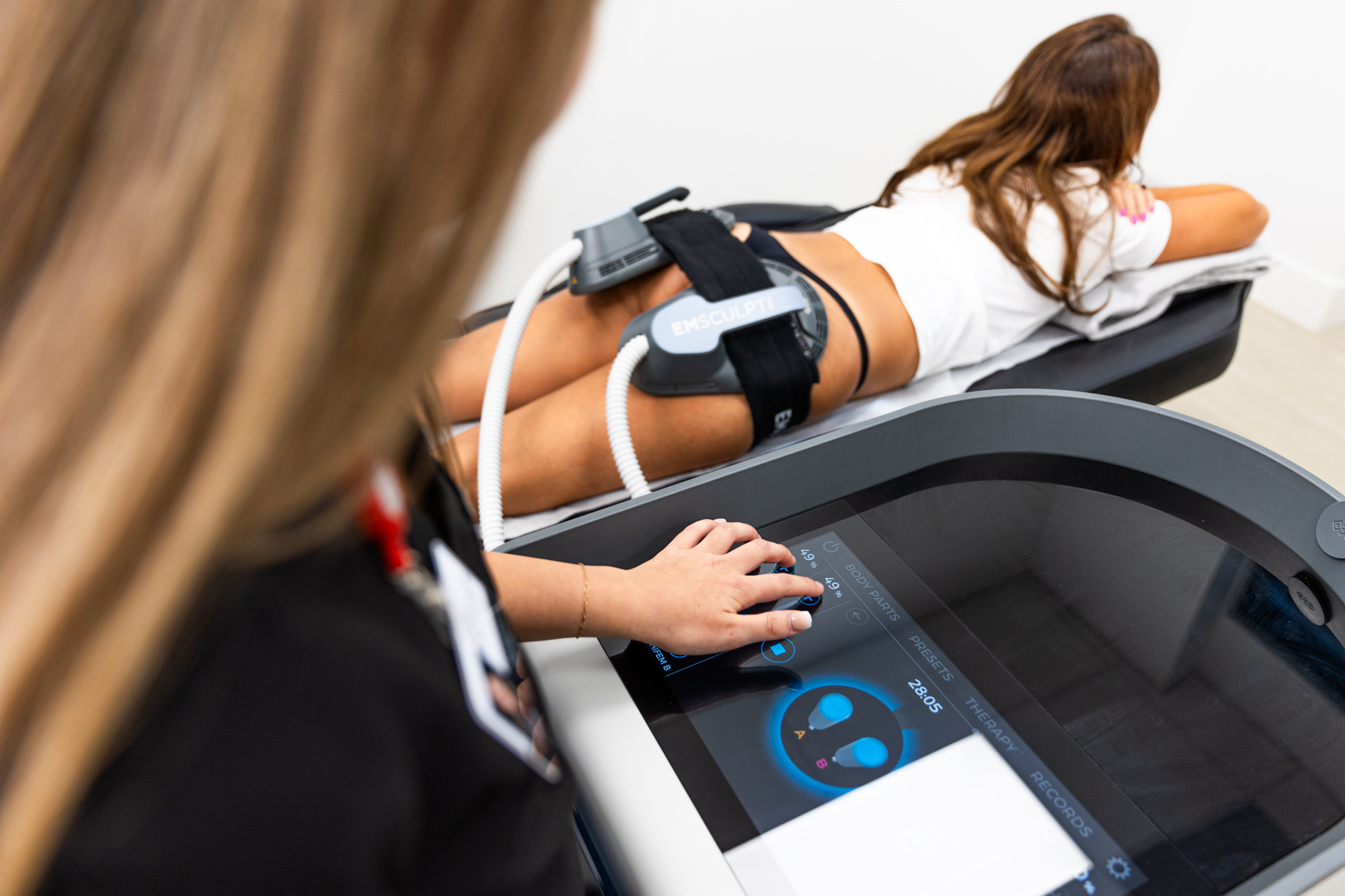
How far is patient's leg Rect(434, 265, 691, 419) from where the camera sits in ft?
4.32

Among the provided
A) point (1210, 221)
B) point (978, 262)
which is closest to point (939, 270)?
point (978, 262)

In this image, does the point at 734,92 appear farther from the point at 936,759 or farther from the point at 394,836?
the point at 394,836

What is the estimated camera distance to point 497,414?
90 centimetres

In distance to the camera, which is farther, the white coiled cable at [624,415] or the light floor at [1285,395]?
the light floor at [1285,395]

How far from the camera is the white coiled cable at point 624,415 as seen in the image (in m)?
0.88

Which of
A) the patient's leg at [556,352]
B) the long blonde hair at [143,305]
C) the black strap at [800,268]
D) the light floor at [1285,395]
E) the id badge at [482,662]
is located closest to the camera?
the long blonde hair at [143,305]

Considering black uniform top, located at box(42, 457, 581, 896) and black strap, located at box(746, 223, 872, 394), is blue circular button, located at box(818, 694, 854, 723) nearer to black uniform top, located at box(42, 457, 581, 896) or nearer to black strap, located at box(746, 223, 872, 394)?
black uniform top, located at box(42, 457, 581, 896)

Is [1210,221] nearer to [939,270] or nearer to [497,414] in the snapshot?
[939,270]

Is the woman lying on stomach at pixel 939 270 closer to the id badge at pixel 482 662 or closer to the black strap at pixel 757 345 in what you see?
the black strap at pixel 757 345

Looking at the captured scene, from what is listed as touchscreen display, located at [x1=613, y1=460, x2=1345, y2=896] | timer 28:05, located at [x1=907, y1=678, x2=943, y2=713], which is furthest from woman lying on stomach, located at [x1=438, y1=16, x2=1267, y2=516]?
timer 28:05, located at [x1=907, y1=678, x2=943, y2=713]

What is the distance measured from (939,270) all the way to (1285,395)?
1.18 m

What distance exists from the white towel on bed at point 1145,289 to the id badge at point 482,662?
1.25 m

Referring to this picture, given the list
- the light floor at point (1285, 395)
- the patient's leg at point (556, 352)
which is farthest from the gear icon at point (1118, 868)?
the light floor at point (1285, 395)

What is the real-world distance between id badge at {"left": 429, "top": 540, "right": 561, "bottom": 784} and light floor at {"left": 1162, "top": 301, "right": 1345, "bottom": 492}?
1.70 m
